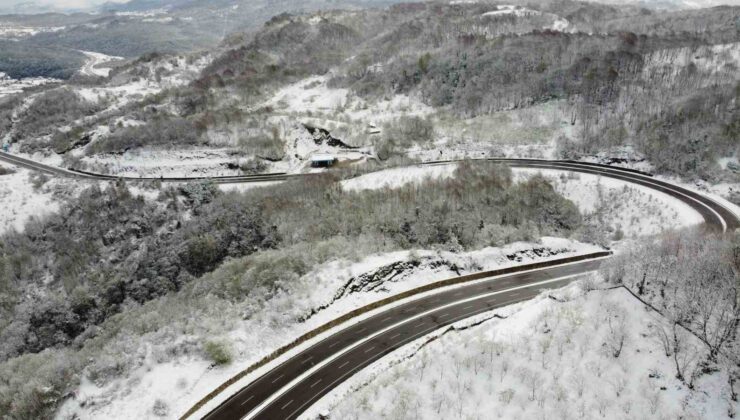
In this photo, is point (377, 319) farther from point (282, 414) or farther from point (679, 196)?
point (679, 196)

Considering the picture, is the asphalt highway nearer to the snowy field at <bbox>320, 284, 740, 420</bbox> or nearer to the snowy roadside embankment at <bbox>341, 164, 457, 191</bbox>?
the snowy roadside embankment at <bbox>341, 164, 457, 191</bbox>

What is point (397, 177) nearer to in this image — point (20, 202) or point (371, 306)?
point (371, 306)

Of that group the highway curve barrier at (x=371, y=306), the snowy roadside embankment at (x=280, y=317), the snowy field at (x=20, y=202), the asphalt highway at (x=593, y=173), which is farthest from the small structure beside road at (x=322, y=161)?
the highway curve barrier at (x=371, y=306)

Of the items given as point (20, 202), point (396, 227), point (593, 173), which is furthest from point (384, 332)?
point (20, 202)

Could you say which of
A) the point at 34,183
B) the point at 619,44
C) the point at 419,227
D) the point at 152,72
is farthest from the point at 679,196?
the point at 152,72

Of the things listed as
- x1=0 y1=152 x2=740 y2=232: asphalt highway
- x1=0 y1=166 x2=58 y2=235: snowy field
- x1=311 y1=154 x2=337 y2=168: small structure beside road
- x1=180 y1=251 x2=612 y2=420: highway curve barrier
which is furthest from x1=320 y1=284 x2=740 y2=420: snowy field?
x1=0 y1=166 x2=58 y2=235: snowy field

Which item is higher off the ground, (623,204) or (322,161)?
(623,204)
